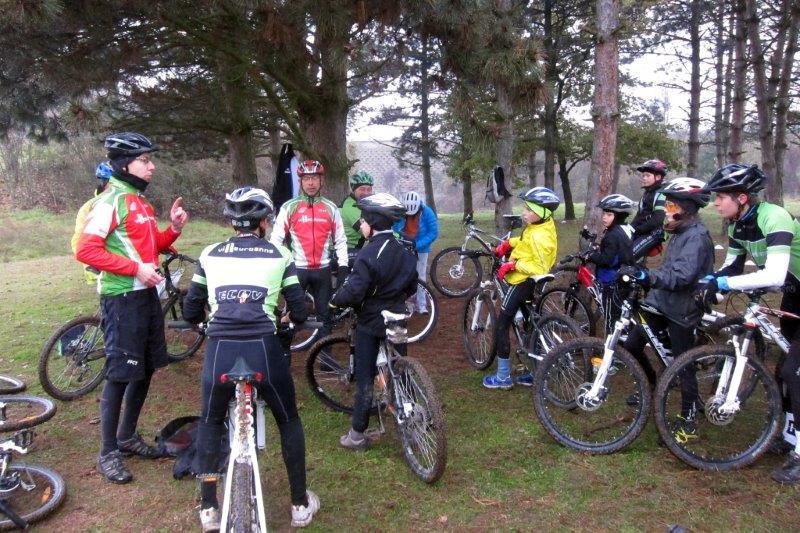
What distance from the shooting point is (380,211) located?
3.74 metres

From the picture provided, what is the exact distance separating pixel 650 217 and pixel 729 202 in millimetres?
1693

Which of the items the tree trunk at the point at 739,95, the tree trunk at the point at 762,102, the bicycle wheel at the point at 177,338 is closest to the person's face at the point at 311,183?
the bicycle wheel at the point at 177,338

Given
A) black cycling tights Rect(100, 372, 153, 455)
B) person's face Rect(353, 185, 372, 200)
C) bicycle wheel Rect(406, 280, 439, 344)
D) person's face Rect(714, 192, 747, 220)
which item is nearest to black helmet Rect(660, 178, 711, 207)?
person's face Rect(714, 192, 747, 220)

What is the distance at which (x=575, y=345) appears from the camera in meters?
3.91

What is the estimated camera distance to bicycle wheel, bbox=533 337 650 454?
12.1ft

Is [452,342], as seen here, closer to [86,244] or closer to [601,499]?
[601,499]

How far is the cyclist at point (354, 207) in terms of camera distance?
6.45m

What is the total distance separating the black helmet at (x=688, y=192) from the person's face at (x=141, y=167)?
3569 millimetres

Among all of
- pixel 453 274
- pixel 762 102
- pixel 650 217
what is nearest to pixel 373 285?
pixel 650 217

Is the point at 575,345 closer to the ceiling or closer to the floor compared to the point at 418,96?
closer to the floor

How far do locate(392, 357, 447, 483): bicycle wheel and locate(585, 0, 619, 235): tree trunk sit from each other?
159 inches

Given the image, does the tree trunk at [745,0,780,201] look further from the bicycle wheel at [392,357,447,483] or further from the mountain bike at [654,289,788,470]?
the bicycle wheel at [392,357,447,483]

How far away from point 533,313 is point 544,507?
6.76ft

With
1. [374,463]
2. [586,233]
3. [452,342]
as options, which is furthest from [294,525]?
[586,233]
